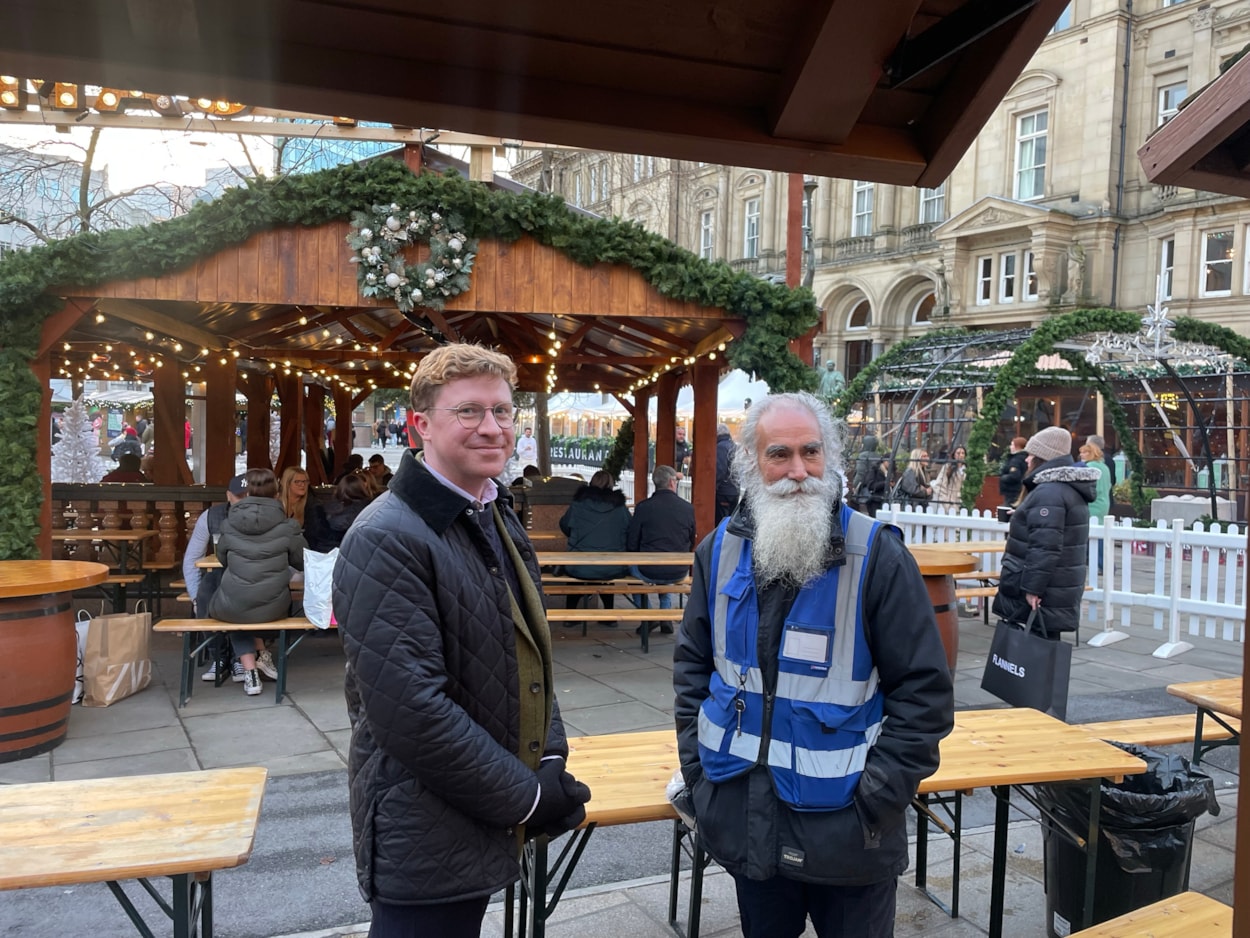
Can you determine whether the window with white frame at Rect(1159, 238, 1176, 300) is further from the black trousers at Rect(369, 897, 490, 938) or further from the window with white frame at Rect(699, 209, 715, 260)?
the black trousers at Rect(369, 897, 490, 938)

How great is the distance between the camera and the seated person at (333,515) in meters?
6.26

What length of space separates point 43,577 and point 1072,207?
90.0 ft

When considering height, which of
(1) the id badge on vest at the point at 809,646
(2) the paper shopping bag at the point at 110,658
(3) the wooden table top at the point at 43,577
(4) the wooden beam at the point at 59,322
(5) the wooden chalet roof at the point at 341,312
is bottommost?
(2) the paper shopping bag at the point at 110,658

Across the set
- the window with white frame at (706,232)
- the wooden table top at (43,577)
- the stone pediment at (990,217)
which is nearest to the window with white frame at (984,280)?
the stone pediment at (990,217)

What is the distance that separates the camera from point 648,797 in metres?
2.78

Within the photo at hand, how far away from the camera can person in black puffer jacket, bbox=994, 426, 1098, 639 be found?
17.5 feet

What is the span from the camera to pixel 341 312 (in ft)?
28.5

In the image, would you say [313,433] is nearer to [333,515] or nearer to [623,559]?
[623,559]

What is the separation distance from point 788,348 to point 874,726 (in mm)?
5268

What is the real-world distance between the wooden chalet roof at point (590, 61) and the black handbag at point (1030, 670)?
3651 mm

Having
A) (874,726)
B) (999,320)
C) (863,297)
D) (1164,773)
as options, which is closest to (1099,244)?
(999,320)

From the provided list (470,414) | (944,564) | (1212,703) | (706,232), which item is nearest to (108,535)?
(944,564)

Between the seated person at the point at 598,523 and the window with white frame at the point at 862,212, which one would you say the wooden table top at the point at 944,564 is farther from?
the window with white frame at the point at 862,212

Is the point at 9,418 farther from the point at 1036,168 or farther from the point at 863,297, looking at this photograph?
the point at 863,297
